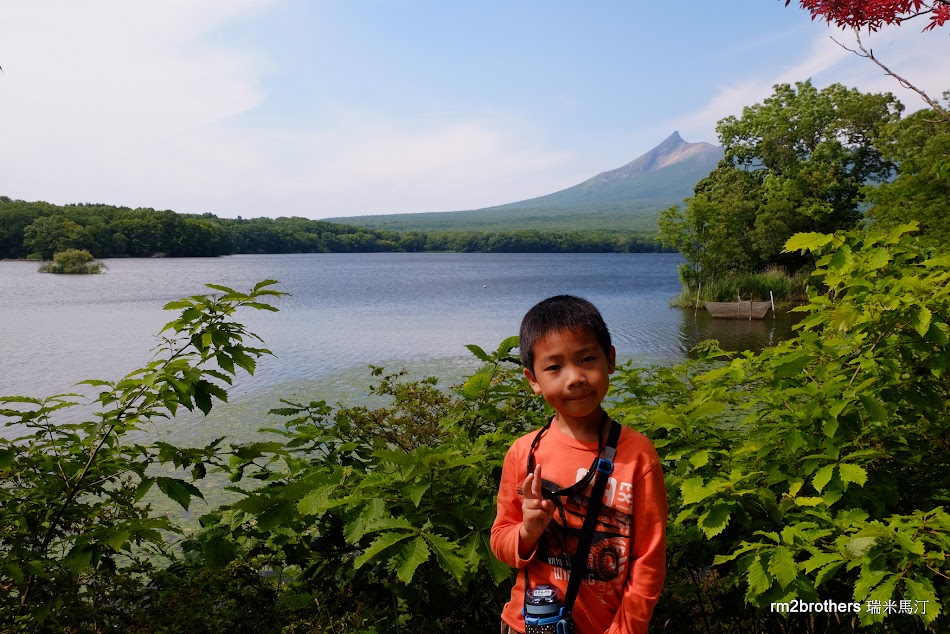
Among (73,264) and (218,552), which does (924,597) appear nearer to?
(218,552)

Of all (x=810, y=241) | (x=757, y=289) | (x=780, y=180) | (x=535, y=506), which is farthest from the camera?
(x=780, y=180)

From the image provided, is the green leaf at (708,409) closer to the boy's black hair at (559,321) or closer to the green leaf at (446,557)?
the boy's black hair at (559,321)

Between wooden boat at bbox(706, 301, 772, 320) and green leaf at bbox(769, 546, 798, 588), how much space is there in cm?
3003

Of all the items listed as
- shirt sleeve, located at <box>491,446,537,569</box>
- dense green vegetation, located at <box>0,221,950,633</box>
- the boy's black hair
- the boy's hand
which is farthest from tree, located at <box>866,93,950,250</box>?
the boy's hand

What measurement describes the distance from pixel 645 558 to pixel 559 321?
26.7 inches

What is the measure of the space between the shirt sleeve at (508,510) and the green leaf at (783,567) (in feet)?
2.45

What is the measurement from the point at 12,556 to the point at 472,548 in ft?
5.56

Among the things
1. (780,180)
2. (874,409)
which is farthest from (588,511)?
(780,180)

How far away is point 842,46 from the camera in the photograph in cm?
354

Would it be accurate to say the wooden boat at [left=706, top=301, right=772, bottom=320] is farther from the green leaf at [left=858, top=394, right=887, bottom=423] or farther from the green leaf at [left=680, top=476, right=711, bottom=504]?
the green leaf at [left=680, top=476, right=711, bottom=504]

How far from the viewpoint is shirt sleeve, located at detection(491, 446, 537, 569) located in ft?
5.67

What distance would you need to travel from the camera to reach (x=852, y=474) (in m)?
1.97

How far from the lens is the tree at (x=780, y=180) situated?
33219mm

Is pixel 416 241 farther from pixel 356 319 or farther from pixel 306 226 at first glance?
pixel 356 319
